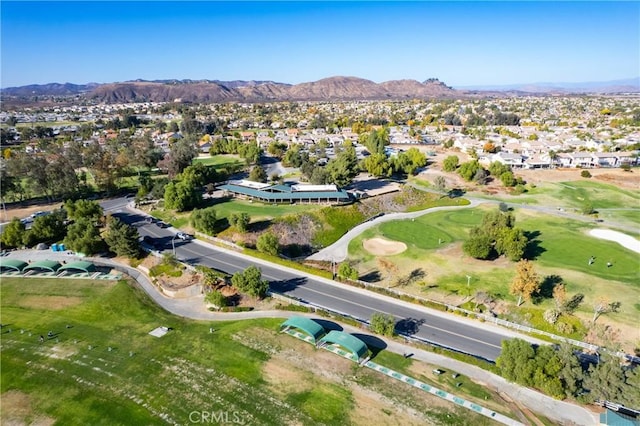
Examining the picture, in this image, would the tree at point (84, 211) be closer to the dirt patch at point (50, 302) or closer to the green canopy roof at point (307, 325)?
the dirt patch at point (50, 302)

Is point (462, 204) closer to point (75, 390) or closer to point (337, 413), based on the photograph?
point (337, 413)

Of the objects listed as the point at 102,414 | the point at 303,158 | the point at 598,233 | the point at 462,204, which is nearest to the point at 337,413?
the point at 102,414

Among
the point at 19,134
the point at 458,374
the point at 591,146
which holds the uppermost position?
the point at 19,134

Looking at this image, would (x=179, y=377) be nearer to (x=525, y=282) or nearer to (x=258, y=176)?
(x=525, y=282)

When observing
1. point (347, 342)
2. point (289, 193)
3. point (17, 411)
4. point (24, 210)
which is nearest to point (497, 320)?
point (347, 342)

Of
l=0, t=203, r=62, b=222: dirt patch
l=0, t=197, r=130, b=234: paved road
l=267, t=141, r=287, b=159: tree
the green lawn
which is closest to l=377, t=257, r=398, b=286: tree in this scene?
l=0, t=197, r=130, b=234: paved road

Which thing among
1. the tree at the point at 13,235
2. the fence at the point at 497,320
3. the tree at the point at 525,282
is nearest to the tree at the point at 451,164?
the tree at the point at 525,282
